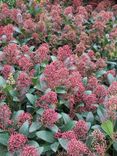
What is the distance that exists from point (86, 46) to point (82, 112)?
127 cm

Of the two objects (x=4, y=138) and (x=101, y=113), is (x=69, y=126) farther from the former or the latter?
(x=4, y=138)

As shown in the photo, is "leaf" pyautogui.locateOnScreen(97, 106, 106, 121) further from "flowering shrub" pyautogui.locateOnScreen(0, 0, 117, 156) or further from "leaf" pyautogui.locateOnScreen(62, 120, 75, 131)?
"leaf" pyautogui.locateOnScreen(62, 120, 75, 131)

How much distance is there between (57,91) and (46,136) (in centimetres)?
50

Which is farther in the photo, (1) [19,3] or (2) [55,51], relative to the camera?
(1) [19,3]

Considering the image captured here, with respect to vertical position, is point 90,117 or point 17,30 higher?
point 17,30

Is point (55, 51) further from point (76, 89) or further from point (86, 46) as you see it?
point (76, 89)

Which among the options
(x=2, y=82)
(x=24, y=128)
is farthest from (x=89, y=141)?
(x=2, y=82)

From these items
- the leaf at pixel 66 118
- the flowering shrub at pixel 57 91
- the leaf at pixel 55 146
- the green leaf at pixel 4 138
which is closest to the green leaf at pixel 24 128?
the flowering shrub at pixel 57 91

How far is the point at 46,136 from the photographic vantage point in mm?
2518

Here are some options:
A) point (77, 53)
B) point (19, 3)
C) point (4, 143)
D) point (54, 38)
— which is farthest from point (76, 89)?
point (19, 3)

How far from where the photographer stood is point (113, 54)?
4016mm

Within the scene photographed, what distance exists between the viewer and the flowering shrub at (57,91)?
8.02ft

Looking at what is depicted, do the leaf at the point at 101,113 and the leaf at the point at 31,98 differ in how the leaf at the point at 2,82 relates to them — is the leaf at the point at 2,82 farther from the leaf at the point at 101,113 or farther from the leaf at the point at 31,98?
the leaf at the point at 101,113

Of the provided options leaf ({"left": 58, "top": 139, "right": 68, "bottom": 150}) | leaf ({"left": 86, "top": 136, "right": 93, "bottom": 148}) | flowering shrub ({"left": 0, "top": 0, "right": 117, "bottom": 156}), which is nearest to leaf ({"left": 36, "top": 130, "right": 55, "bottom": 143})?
flowering shrub ({"left": 0, "top": 0, "right": 117, "bottom": 156})
